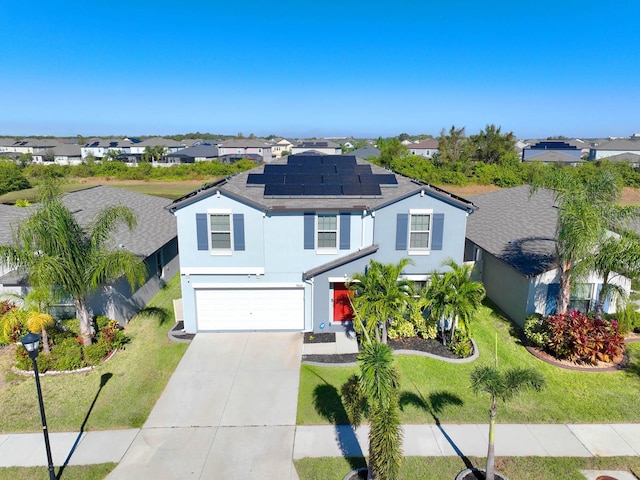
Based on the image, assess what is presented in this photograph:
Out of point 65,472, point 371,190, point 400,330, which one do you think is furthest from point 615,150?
→ point 65,472

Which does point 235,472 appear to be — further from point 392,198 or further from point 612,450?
point 392,198

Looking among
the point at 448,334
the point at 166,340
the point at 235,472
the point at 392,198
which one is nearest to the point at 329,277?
the point at 392,198

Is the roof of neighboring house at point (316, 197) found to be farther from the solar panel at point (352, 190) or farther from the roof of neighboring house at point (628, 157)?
the roof of neighboring house at point (628, 157)

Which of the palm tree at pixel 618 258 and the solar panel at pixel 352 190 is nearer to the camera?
the palm tree at pixel 618 258

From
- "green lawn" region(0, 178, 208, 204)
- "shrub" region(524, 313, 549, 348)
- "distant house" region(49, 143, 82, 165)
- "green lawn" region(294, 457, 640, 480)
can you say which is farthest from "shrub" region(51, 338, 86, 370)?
"distant house" region(49, 143, 82, 165)

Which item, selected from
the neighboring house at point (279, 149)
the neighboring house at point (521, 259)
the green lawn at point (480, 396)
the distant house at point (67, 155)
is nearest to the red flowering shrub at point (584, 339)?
the green lawn at point (480, 396)

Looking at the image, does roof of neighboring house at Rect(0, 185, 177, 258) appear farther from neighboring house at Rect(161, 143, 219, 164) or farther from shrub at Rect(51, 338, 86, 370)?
neighboring house at Rect(161, 143, 219, 164)
